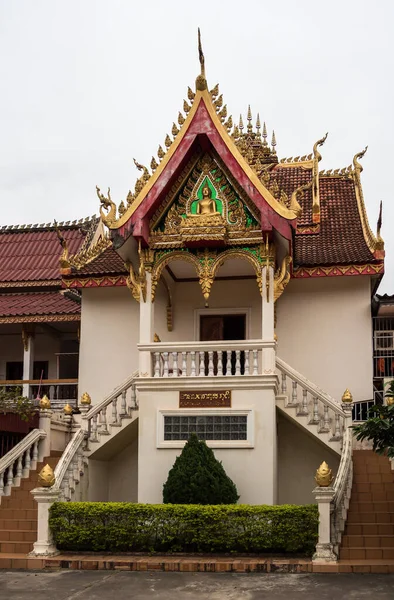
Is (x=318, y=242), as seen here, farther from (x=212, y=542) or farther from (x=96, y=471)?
(x=212, y=542)

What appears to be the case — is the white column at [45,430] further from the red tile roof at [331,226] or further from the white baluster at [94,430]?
the red tile roof at [331,226]

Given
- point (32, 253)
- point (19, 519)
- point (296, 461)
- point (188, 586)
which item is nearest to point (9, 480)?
point (19, 519)

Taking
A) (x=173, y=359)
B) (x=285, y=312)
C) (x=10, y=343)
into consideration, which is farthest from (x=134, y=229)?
(x=10, y=343)

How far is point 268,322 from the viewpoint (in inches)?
581

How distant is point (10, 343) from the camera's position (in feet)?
72.7

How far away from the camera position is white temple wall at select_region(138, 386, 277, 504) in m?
14.0

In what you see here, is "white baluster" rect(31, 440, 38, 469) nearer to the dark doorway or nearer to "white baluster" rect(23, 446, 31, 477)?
"white baluster" rect(23, 446, 31, 477)

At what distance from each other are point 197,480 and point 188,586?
2.62 metres

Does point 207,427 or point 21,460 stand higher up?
point 207,427

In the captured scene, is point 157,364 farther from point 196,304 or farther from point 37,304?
point 37,304

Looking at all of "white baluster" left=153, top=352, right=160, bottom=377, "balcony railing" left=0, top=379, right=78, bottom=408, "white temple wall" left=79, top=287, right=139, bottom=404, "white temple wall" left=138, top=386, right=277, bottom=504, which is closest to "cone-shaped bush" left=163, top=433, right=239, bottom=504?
"white temple wall" left=138, top=386, right=277, bottom=504

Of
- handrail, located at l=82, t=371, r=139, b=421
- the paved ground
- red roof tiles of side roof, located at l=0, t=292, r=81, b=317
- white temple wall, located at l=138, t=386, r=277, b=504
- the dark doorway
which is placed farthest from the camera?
red roof tiles of side roof, located at l=0, t=292, r=81, b=317

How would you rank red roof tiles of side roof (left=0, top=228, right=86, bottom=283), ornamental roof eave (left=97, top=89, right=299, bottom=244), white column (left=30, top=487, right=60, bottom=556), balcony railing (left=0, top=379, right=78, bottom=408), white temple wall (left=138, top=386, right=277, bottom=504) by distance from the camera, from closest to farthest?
white column (left=30, top=487, right=60, bottom=556) < white temple wall (left=138, top=386, right=277, bottom=504) < ornamental roof eave (left=97, top=89, right=299, bottom=244) < balcony railing (left=0, top=379, right=78, bottom=408) < red roof tiles of side roof (left=0, top=228, right=86, bottom=283)

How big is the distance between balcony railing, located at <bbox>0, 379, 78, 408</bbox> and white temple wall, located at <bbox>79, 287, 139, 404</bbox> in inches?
59.2
